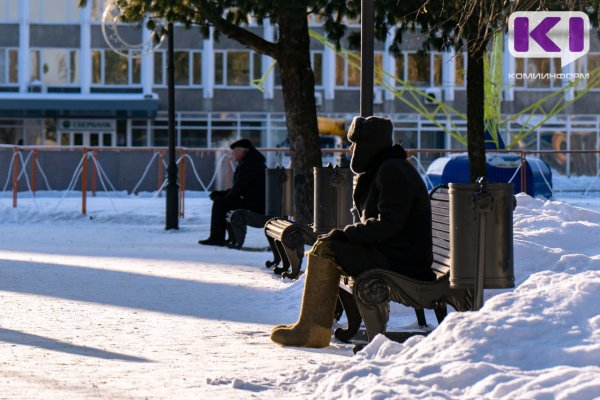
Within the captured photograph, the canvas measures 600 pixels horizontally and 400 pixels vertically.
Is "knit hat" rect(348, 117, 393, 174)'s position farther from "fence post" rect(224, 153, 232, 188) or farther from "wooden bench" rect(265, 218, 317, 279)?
"fence post" rect(224, 153, 232, 188)

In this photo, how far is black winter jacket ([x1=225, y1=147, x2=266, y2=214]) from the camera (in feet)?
61.1

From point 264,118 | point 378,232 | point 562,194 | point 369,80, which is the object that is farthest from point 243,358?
point 264,118

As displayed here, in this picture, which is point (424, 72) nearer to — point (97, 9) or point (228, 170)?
point (97, 9)

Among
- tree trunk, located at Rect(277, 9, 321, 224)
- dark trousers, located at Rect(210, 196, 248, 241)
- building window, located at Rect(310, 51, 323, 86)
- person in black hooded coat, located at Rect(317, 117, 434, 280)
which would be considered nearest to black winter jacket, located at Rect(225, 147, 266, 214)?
dark trousers, located at Rect(210, 196, 248, 241)

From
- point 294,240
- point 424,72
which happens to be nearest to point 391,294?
point 294,240

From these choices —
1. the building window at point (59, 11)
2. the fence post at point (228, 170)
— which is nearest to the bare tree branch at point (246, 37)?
the fence post at point (228, 170)

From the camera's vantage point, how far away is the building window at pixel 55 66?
57156 millimetres

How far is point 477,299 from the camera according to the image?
816 centimetres

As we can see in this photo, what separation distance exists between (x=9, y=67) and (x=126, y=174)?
27.8 m

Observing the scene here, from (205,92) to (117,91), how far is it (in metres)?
3.64

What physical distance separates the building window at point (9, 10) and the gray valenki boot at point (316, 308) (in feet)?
168

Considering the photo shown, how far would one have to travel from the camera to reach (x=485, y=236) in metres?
8.06

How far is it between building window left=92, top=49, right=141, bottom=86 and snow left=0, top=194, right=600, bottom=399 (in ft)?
139

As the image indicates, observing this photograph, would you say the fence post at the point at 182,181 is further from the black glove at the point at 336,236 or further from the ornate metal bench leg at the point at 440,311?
the black glove at the point at 336,236
